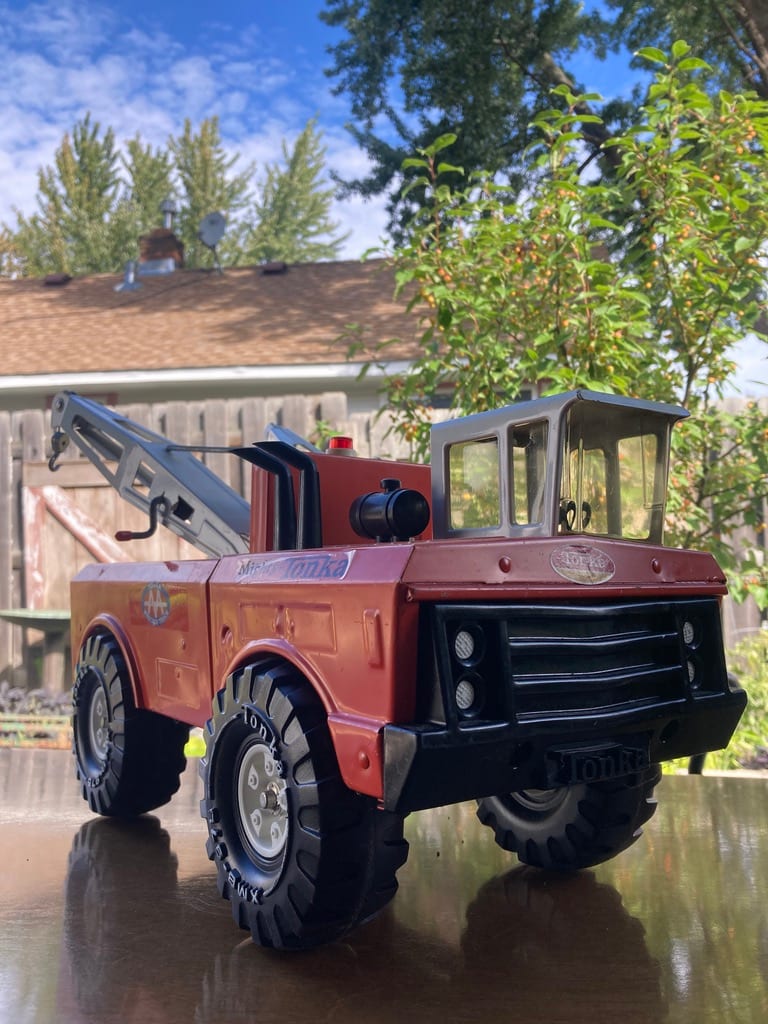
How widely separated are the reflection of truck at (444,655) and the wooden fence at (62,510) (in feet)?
14.8

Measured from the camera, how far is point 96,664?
379 centimetres

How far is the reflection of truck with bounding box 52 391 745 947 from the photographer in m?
2.23

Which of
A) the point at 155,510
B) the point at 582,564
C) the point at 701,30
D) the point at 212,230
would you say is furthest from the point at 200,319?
the point at 582,564

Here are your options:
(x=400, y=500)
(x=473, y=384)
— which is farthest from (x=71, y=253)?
(x=400, y=500)

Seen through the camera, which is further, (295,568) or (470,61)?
(470,61)

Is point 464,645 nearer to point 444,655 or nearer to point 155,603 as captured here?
point 444,655

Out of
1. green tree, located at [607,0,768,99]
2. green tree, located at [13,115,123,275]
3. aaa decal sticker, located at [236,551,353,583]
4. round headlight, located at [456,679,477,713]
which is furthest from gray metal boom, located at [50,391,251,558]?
green tree, located at [13,115,123,275]

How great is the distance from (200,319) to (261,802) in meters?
11.1

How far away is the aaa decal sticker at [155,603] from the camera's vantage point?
3.32 metres

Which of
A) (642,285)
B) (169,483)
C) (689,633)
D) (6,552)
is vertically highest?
(642,285)

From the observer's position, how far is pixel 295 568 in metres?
A: 2.55

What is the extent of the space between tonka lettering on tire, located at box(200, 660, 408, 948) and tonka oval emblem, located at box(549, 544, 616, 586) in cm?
71

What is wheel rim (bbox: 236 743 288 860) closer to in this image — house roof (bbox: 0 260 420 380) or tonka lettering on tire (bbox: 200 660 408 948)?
tonka lettering on tire (bbox: 200 660 408 948)

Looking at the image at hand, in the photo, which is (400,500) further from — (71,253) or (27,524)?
(71,253)
